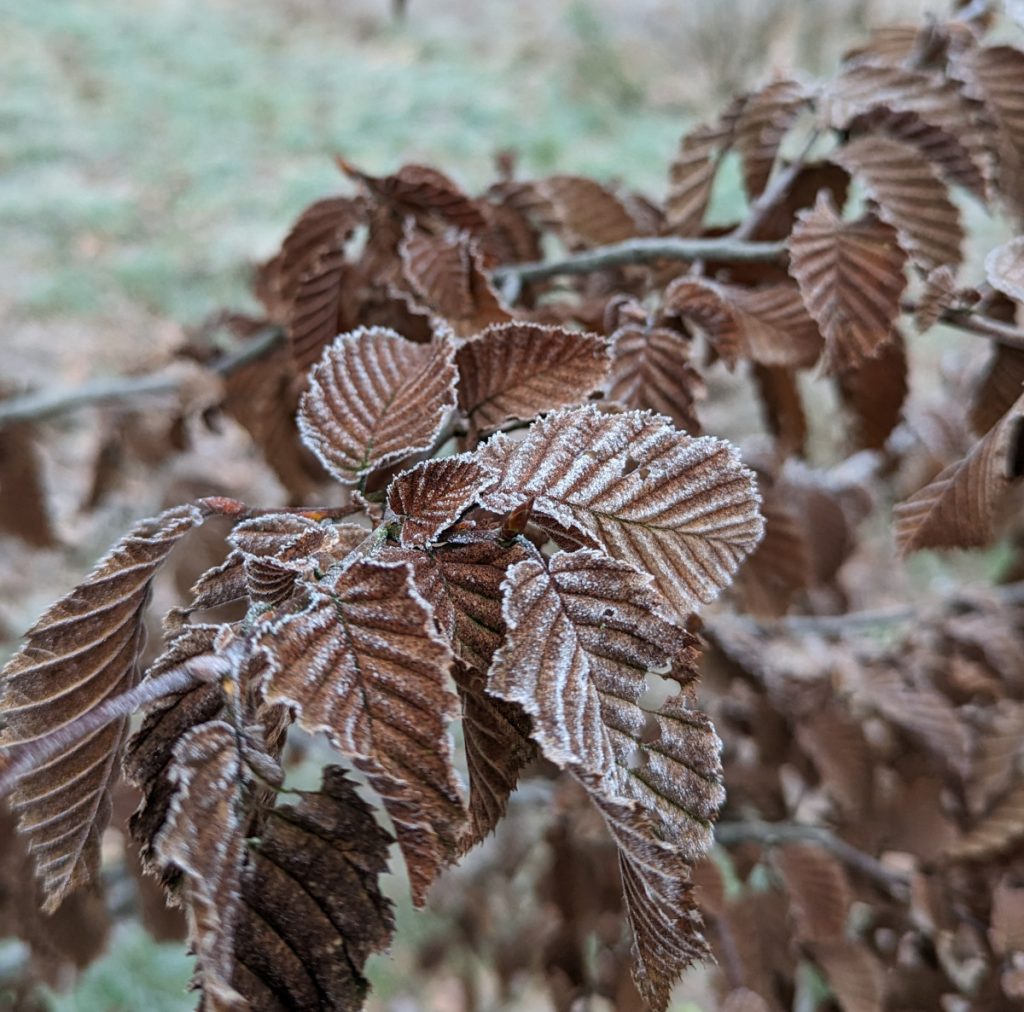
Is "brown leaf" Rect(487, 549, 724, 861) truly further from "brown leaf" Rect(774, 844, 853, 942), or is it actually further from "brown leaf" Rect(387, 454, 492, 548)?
"brown leaf" Rect(774, 844, 853, 942)

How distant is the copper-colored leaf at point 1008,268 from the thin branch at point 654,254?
18 centimetres

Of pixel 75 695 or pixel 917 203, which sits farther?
pixel 917 203

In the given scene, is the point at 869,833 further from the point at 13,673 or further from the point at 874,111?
the point at 13,673

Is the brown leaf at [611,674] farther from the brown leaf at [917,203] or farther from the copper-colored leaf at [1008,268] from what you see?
the brown leaf at [917,203]

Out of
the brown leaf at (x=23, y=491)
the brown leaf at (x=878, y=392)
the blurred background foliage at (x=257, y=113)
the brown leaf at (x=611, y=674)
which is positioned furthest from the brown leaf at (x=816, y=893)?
the blurred background foliage at (x=257, y=113)

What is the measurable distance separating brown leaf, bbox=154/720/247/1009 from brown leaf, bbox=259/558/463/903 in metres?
0.03

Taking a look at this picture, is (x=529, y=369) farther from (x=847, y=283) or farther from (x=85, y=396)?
(x=85, y=396)

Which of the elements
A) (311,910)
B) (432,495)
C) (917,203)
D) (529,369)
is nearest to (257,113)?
(917,203)

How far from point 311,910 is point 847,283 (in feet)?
1.76

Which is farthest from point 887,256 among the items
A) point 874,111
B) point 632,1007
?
point 632,1007

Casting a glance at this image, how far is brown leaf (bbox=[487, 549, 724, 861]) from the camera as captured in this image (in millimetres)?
361

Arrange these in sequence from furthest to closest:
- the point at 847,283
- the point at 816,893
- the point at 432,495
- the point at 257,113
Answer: the point at 257,113
the point at 816,893
the point at 847,283
the point at 432,495

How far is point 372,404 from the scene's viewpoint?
0.50 meters

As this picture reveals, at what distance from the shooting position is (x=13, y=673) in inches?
15.4
